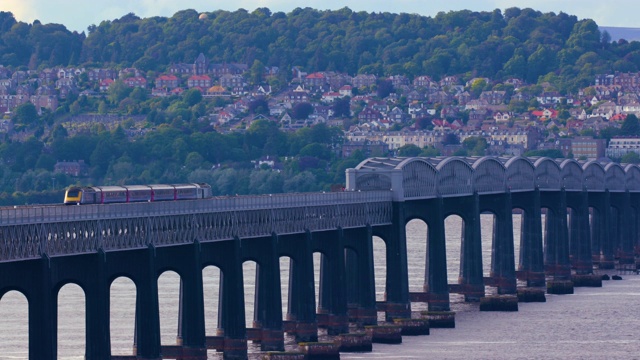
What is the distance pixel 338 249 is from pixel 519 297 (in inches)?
1190

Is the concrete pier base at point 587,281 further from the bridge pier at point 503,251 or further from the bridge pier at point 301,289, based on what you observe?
the bridge pier at point 301,289

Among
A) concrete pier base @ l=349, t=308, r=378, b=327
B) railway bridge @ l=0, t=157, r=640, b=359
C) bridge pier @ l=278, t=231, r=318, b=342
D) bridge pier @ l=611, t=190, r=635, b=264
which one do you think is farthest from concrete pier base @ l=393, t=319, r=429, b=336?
bridge pier @ l=611, t=190, r=635, b=264

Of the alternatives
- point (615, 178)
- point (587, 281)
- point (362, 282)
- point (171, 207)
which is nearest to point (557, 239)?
point (587, 281)

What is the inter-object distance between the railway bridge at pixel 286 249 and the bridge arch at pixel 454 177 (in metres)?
0.12

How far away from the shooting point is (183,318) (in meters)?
91.2

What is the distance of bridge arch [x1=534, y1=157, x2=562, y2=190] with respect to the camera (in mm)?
149500

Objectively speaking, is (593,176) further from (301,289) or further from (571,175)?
(301,289)

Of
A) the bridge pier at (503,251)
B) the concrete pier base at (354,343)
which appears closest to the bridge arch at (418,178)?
the bridge pier at (503,251)

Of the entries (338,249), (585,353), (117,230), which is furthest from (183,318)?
(585,353)

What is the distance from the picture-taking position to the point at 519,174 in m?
144

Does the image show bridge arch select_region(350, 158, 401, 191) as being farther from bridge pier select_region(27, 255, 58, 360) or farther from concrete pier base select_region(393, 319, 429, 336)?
bridge pier select_region(27, 255, 58, 360)

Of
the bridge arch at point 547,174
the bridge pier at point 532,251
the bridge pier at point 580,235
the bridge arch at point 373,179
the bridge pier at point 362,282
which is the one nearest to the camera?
the bridge pier at point 362,282

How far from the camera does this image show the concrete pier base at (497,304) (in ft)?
413

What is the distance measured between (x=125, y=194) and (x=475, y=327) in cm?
2649
